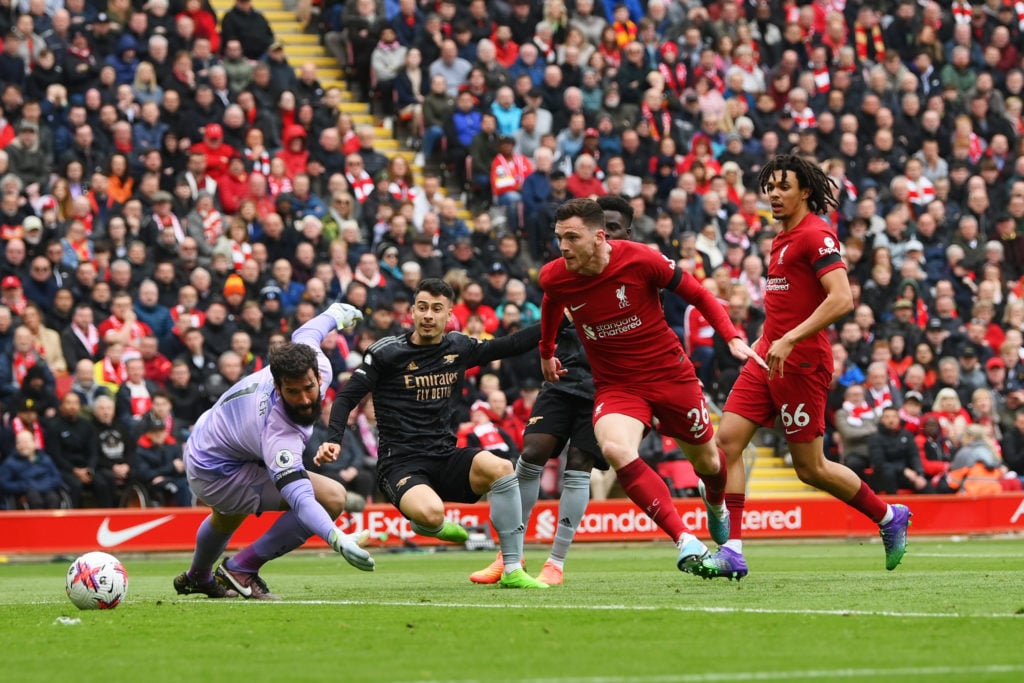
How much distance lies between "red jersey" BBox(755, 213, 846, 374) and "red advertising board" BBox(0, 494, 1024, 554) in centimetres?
815

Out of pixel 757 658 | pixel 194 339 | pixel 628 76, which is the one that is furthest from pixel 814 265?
pixel 628 76

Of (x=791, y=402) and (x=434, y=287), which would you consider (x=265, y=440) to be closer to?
(x=434, y=287)

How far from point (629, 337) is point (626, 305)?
217 mm

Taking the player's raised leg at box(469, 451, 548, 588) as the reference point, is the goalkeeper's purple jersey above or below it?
above

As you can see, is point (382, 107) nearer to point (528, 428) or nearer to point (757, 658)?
point (528, 428)

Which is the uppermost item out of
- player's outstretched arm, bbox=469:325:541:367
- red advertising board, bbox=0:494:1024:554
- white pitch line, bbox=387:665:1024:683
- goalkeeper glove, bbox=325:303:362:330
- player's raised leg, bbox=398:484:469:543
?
white pitch line, bbox=387:665:1024:683

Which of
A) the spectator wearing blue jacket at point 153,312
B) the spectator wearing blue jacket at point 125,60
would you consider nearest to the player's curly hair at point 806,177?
the spectator wearing blue jacket at point 153,312

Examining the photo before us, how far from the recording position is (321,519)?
9875mm

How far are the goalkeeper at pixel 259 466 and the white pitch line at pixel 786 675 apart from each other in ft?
11.9

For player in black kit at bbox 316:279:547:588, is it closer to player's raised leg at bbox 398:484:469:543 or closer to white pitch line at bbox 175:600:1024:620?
player's raised leg at bbox 398:484:469:543

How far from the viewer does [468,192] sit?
25422 mm

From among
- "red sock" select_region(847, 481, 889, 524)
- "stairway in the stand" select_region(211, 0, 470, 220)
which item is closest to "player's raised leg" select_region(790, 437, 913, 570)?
"red sock" select_region(847, 481, 889, 524)

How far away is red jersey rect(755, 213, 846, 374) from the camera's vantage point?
11.2 metres

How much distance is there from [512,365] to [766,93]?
29.5ft
